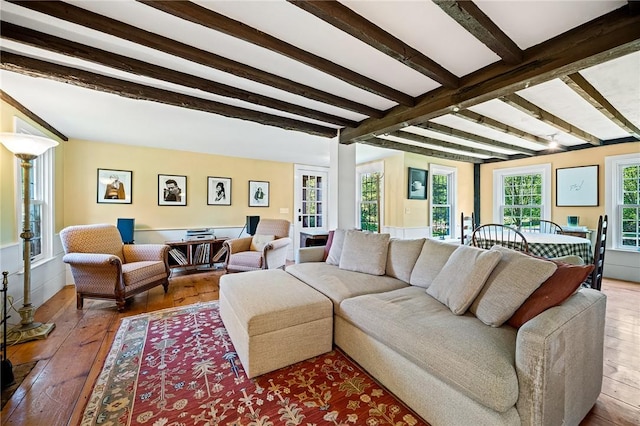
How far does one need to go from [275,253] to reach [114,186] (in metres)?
2.88

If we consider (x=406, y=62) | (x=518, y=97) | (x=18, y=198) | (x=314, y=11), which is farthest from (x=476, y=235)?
(x=18, y=198)

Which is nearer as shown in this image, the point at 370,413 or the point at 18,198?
the point at 370,413

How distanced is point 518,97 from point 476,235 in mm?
1778

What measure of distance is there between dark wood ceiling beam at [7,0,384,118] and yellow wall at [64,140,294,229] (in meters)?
3.20

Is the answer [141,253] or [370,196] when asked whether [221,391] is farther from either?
[370,196]

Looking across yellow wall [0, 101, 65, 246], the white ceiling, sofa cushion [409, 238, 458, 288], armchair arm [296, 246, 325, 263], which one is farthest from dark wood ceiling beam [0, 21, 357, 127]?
sofa cushion [409, 238, 458, 288]

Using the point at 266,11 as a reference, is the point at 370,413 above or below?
below

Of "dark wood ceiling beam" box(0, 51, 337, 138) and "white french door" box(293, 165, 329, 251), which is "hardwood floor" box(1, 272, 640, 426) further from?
"white french door" box(293, 165, 329, 251)

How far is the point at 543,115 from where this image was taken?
3125 millimetres

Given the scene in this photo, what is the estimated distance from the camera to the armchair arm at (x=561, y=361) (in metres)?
1.09

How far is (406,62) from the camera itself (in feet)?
6.36

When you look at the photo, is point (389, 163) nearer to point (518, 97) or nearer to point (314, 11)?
point (518, 97)

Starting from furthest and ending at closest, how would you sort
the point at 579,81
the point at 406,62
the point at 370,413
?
1. the point at 579,81
2. the point at 406,62
3. the point at 370,413

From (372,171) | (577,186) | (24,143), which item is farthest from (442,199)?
(24,143)
